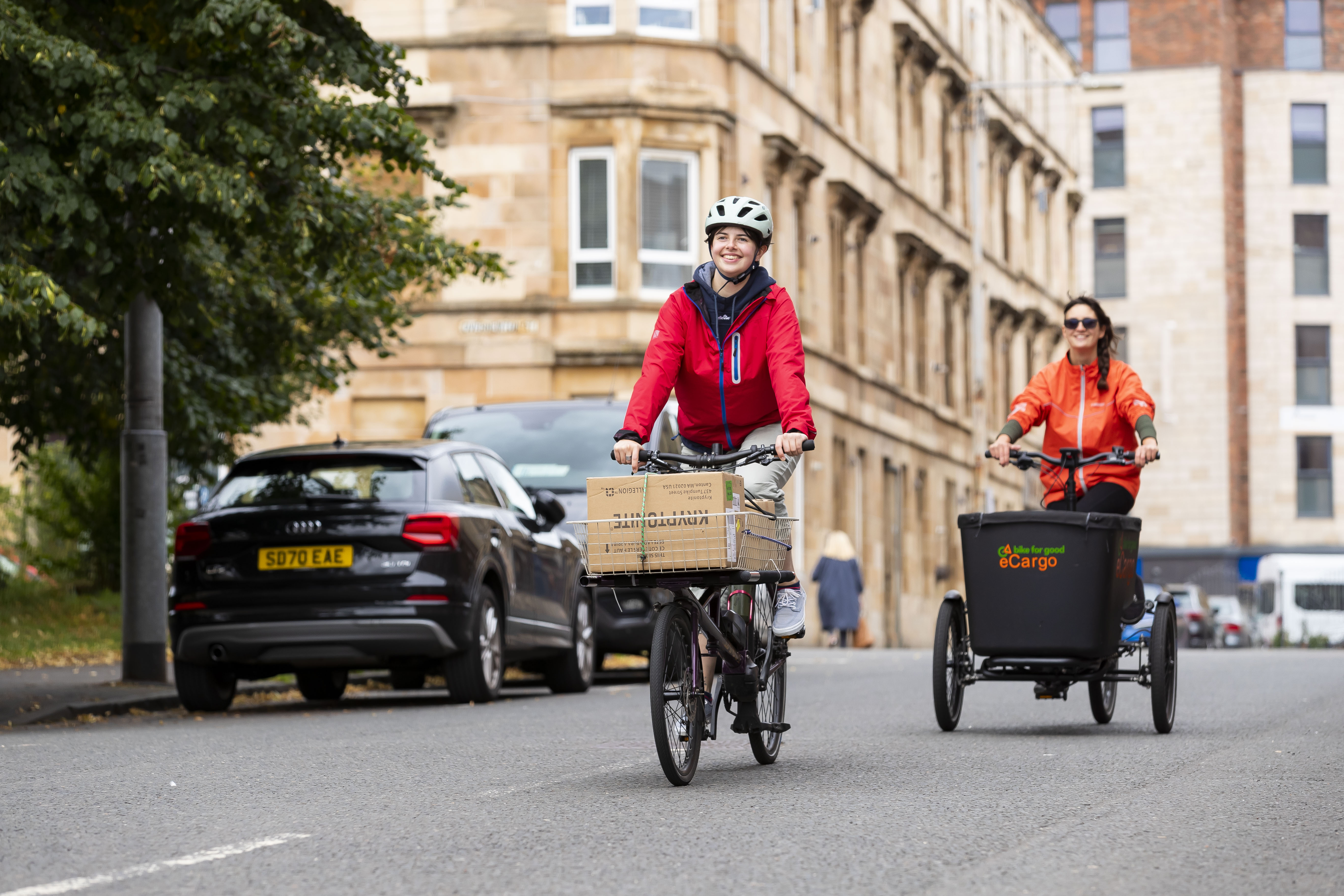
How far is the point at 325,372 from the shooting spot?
72.7 ft

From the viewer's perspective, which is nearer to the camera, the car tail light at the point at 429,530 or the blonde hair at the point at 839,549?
the car tail light at the point at 429,530

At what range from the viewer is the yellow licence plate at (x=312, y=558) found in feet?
41.5

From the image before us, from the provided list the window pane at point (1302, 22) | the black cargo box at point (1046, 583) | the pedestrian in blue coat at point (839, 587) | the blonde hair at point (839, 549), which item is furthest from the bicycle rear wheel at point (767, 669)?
the window pane at point (1302, 22)

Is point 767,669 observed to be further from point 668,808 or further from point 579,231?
point 579,231

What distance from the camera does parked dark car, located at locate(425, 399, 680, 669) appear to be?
17047 mm

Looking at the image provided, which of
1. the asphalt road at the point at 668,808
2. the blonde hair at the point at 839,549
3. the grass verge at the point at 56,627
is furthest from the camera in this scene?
the blonde hair at the point at 839,549

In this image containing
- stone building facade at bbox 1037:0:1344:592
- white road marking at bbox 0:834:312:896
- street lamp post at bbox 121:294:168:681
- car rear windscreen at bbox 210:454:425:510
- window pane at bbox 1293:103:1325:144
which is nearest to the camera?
white road marking at bbox 0:834:312:896

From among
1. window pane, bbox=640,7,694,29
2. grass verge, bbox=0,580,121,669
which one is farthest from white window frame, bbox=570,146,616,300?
grass verge, bbox=0,580,121,669

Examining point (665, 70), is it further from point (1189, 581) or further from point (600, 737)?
point (1189, 581)

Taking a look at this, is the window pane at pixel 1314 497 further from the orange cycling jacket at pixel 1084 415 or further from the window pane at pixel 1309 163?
the orange cycling jacket at pixel 1084 415

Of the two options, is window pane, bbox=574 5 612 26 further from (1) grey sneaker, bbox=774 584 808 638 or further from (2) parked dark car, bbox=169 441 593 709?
(1) grey sneaker, bbox=774 584 808 638

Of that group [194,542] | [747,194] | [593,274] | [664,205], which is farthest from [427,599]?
[747,194]

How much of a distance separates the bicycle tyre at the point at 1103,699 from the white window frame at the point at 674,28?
23875mm

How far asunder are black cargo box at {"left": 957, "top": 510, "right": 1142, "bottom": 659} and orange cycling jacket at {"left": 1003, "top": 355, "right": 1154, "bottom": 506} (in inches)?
15.3
